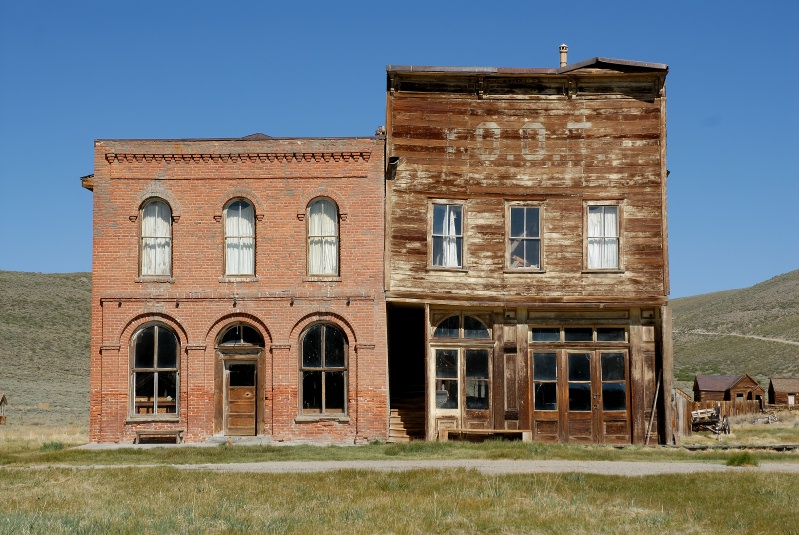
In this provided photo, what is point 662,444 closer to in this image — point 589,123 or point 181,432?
point 589,123

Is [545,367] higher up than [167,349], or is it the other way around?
[167,349]

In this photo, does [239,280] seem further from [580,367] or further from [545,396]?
[580,367]

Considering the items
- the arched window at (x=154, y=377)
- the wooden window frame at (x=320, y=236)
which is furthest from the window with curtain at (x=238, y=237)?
the arched window at (x=154, y=377)

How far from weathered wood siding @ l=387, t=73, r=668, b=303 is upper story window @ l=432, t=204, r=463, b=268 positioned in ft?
0.73

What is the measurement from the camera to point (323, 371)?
27531 millimetres

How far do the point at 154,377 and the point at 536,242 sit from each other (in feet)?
33.2

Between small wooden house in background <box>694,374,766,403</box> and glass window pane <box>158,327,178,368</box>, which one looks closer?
glass window pane <box>158,327,178,368</box>

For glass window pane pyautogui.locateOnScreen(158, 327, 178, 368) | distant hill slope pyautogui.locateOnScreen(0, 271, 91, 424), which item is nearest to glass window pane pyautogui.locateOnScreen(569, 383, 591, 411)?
glass window pane pyautogui.locateOnScreen(158, 327, 178, 368)

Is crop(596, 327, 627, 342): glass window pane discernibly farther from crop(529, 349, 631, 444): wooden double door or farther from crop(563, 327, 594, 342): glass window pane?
crop(529, 349, 631, 444): wooden double door

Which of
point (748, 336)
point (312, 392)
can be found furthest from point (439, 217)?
point (748, 336)

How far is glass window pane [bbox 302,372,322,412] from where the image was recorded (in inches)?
1086

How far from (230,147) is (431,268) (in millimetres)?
5855

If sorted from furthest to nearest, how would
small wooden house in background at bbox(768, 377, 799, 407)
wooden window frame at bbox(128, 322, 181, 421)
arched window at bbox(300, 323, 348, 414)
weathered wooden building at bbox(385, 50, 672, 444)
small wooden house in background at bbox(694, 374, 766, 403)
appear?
small wooden house in background at bbox(768, 377, 799, 407) < small wooden house in background at bbox(694, 374, 766, 403) < weathered wooden building at bbox(385, 50, 672, 444) < arched window at bbox(300, 323, 348, 414) < wooden window frame at bbox(128, 322, 181, 421)

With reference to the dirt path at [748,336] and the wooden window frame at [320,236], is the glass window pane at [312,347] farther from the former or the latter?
the dirt path at [748,336]
